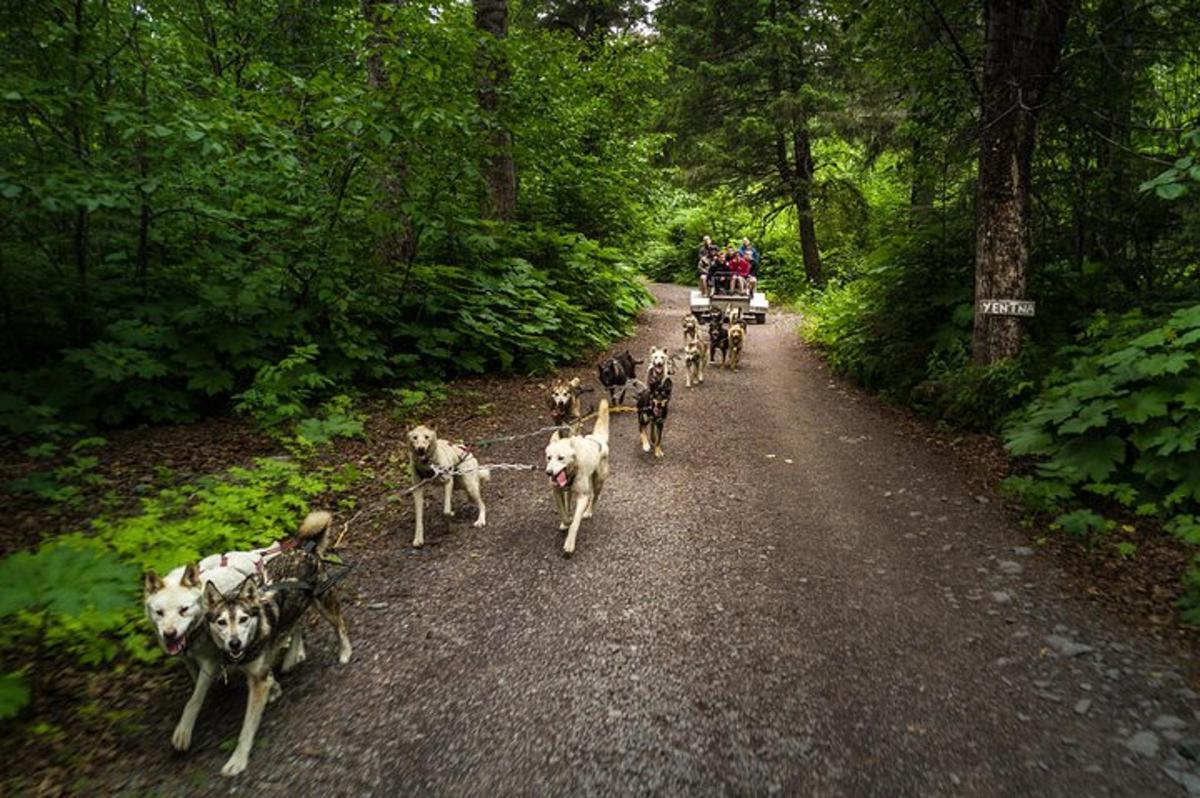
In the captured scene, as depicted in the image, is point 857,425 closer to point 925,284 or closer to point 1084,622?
point 925,284

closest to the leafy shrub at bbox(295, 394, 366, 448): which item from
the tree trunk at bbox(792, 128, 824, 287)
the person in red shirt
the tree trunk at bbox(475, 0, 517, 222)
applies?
the tree trunk at bbox(475, 0, 517, 222)

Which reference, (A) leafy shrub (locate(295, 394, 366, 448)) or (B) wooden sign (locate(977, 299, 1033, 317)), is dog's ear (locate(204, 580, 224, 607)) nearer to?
(A) leafy shrub (locate(295, 394, 366, 448))

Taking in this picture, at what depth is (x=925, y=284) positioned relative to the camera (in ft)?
32.0

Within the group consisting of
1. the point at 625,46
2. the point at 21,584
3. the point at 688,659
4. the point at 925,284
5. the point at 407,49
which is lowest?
the point at 688,659

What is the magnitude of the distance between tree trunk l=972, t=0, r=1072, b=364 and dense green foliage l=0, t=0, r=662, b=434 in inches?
270

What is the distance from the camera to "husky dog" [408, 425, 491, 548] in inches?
209

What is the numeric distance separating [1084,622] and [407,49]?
9428 millimetres

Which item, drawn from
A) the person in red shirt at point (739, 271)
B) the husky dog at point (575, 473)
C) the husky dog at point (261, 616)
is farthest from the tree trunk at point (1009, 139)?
the person in red shirt at point (739, 271)

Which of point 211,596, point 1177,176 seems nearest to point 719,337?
point 1177,176

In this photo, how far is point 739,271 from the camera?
19.0 m

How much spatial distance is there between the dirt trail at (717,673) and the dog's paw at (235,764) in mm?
64

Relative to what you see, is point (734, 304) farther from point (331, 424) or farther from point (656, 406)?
point (331, 424)

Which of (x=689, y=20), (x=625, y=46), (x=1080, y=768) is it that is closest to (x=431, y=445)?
(x=1080, y=768)

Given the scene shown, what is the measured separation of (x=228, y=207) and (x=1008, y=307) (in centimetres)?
1058
